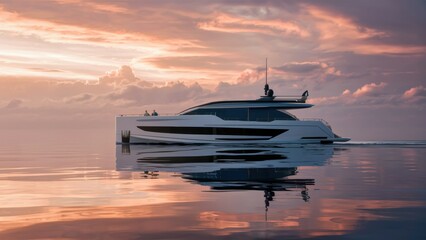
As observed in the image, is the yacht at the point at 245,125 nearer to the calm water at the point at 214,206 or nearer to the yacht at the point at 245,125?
the yacht at the point at 245,125

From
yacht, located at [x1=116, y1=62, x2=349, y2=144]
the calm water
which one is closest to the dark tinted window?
yacht, located at [x1=116, y1=62, x2=349, y2=144]

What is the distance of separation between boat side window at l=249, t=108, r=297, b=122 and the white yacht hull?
1.45ft

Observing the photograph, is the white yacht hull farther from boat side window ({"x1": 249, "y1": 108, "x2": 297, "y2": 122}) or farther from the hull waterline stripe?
boat side window ({"x1": 249, "y1": 108, "x2": 297, "y2": 122})

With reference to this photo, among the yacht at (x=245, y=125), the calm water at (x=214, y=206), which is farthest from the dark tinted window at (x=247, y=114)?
the calm water at (x=214, y=206)

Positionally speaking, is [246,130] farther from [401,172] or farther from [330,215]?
[330,215]

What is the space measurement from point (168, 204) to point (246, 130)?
1385 inches

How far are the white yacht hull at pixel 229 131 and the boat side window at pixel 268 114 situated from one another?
443 mm

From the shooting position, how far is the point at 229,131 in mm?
47562

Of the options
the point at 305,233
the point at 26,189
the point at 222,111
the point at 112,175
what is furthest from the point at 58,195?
the point at 222,111

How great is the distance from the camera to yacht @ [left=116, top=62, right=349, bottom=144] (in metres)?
47.1

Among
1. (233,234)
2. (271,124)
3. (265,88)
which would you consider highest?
(265,88)

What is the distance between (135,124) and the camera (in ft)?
163

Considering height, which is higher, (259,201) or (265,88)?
(265,88)

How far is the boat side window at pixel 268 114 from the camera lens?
47.3 m
